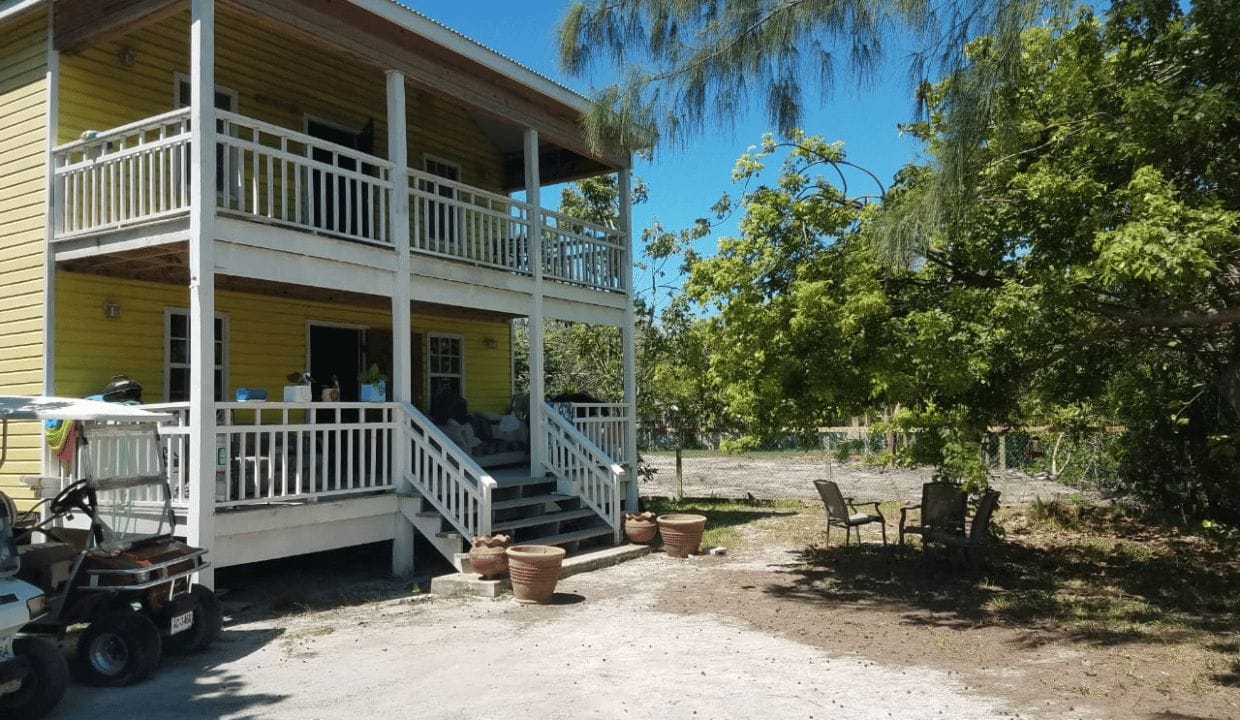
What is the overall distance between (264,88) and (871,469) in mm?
19336

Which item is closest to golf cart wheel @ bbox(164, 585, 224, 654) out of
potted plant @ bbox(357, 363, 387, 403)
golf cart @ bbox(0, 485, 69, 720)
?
golf cart @ bbox(0, 485, 69, 720)

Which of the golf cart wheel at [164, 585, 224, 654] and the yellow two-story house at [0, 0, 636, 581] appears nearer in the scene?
the golf cart wheel at [164, 585, 224, 654]

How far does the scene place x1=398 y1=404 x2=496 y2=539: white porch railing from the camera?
401 inches

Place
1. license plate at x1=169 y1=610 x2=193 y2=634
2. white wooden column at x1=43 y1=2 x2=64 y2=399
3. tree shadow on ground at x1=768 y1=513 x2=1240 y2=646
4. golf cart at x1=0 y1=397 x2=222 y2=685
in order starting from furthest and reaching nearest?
white wooden column at x1=43 y1=2 x2=64 y2=399 → tree shadow on ground at x1=768 y1=513 x2=1240 y2=646 → license plate at x1=169 y1=610 x2=193 y2=634 → golf cart at x1=0 y1=397 x2=222 y2=685

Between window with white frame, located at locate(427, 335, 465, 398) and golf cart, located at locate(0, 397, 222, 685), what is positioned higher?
window with white frame, located at locate(427, 335, 465, 398)

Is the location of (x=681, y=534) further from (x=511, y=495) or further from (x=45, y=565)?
(x=45, y=565)

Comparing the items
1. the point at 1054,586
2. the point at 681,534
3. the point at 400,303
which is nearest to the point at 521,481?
the point at 681,534

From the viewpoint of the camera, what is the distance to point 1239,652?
6.94 meters

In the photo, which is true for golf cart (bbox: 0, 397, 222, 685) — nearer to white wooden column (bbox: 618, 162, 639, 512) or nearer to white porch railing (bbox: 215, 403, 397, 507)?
white porch railing (bbox: 215, 403, 397, 507)

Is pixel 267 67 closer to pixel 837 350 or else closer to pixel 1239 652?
pixel 837 350

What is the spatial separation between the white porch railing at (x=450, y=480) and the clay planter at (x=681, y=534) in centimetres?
247

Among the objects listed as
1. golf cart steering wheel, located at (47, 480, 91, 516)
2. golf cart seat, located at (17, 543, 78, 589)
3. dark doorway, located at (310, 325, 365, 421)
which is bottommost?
golf cart seat, located at (17, 543, 78, 589)

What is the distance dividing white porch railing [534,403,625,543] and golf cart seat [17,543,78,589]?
678cm

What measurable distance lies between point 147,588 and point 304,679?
1.26 m
